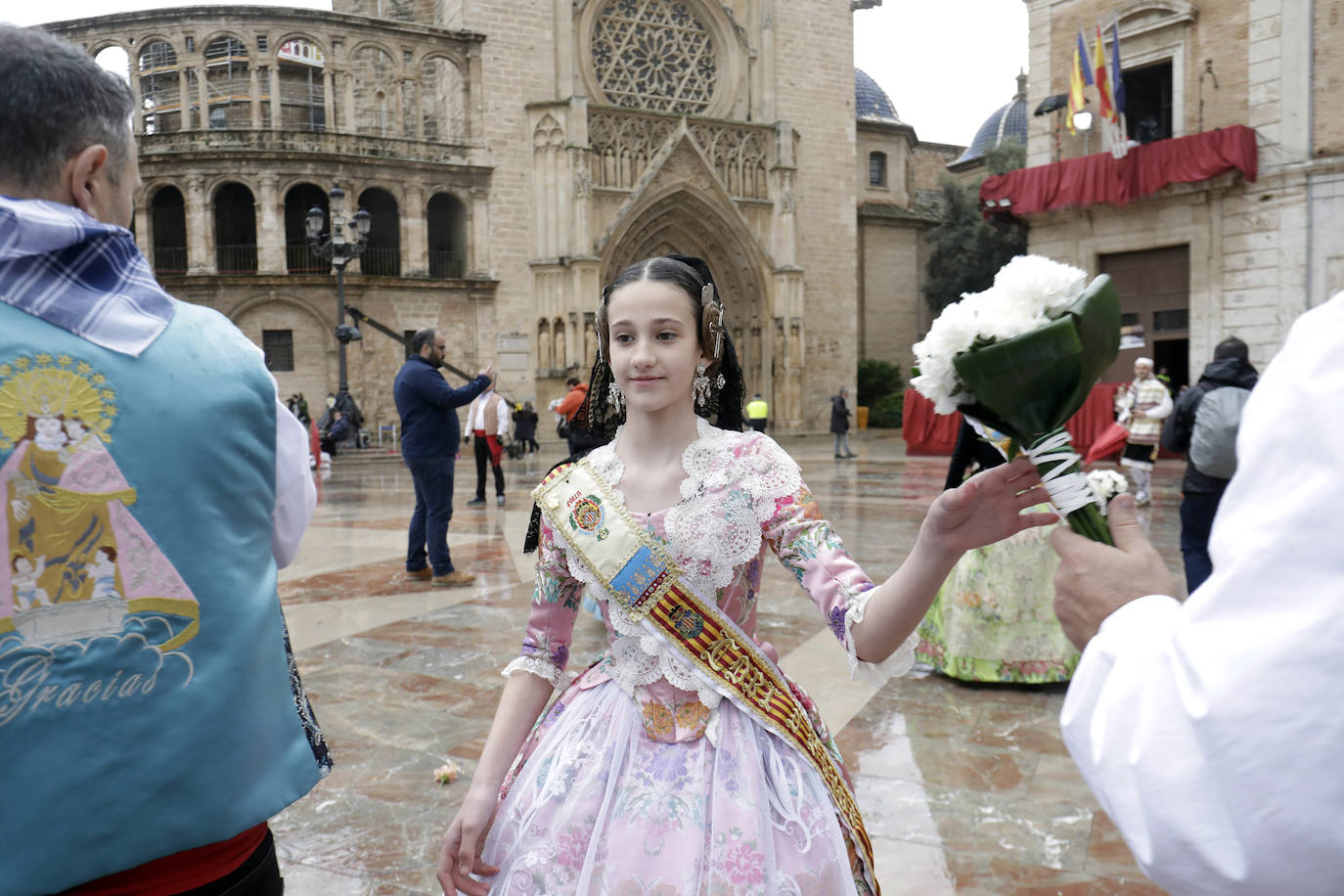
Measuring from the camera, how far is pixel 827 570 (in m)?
1.68

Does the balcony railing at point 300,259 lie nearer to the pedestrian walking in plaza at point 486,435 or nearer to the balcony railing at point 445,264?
the balcony railing at point 445,264

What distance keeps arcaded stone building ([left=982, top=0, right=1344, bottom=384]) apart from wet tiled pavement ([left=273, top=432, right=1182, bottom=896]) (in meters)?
11.3

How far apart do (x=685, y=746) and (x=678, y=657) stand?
0.16 metres

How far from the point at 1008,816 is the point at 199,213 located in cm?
2343

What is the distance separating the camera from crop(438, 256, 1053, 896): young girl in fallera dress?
154cm

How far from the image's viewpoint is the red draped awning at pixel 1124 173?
15953mm

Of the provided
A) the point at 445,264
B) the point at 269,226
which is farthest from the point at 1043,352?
the point at 445,264

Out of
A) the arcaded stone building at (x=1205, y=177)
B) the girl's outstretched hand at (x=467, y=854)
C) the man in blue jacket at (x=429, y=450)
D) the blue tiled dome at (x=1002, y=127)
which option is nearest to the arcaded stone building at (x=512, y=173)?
the arcaded stone building at (x=1205, y=177)

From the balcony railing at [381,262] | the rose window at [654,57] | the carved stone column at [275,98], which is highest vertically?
the rose window at [654,57]

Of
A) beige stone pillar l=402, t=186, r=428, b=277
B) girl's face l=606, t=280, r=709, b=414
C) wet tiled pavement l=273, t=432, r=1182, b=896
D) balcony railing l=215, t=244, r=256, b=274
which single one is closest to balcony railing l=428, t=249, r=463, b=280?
beige stone pillar l=402, t=186, r=428, b=277

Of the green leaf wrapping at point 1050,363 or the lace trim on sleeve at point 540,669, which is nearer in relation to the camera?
the green leaf wrapping at point 1050,363

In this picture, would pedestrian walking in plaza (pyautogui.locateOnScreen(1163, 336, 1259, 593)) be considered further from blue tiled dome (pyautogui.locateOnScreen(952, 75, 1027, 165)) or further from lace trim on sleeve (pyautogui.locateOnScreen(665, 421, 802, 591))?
blue tiled dome (pyautogui.locateOnScreen(952, 75, 1027, 165))

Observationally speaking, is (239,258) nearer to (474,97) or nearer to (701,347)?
(474,97)

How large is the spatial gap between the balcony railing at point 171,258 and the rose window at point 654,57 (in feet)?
40.6
